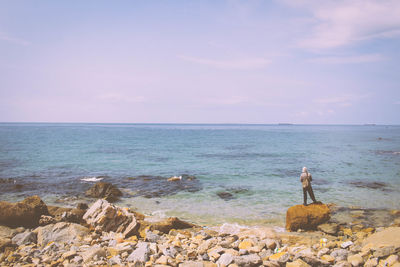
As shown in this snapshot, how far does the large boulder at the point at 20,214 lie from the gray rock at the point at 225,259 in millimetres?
8817

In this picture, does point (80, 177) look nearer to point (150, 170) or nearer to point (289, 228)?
point (150, 170)

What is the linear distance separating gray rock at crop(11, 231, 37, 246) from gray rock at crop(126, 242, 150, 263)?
456cm

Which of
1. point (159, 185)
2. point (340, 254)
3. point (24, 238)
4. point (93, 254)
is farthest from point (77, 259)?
point (159, 185)

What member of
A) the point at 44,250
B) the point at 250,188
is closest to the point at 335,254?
the point at 44,250

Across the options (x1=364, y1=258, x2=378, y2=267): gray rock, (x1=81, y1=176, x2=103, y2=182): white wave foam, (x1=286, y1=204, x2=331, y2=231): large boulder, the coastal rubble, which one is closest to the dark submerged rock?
(x1=286, y1=204, x2=331, y2=231): large boulder

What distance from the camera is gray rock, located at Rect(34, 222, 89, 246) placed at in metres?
9.64

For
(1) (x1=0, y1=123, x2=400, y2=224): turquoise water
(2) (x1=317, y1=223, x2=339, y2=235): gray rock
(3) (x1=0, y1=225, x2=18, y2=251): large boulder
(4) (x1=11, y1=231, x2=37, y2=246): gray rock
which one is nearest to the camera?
(3) (x1=0, y1=225, x2=18, y2=251): large boulder

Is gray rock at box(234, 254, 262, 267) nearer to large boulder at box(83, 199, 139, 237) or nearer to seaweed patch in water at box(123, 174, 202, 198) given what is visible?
large boulder at box(83, 199, 139, 237)

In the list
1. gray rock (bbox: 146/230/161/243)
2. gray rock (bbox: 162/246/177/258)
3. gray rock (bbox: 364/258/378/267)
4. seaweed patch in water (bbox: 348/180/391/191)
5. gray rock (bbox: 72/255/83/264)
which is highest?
gray rock (bbox: 364/258/378/267)

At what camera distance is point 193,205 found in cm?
1739

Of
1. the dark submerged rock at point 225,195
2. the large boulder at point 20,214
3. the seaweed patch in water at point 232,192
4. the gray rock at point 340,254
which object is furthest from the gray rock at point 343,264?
the large boulder at point 20,214

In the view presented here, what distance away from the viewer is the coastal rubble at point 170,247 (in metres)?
7.57

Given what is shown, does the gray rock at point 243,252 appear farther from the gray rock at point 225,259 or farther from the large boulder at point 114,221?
the large boulder at point 114,221

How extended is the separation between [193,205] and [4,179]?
19073mm
